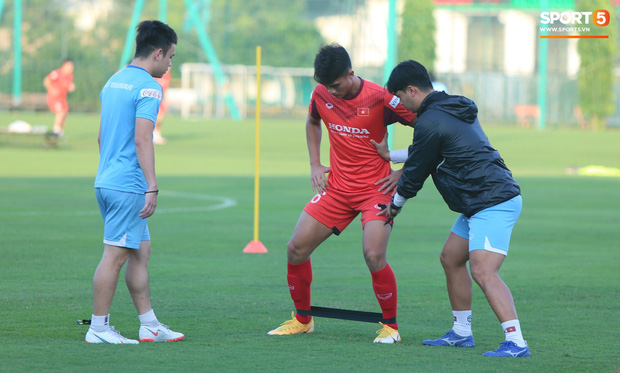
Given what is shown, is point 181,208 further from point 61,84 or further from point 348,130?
point 61,84

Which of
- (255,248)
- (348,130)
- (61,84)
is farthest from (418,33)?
(348,130)

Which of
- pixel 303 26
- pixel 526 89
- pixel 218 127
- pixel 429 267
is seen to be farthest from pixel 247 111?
pixel 429 267

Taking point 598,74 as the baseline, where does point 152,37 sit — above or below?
below

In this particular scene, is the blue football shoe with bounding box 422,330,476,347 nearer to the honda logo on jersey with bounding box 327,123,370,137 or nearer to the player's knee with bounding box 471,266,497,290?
the player's knee with bounding box 471,266,497,290

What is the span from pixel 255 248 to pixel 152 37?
17.6 ft

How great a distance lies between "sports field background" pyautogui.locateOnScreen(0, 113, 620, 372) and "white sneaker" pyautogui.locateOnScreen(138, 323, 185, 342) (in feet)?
0.34

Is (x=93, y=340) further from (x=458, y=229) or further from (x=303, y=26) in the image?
(x=303, y=26)

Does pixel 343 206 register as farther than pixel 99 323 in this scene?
Yes

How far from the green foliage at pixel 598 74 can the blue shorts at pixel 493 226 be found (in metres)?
43.2

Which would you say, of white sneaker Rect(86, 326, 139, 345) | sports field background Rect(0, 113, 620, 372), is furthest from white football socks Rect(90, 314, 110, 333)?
sports field background Rect(0, 113, 620, 372)

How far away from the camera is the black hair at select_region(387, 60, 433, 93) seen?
639 centimetres

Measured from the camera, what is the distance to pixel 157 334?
6.62m

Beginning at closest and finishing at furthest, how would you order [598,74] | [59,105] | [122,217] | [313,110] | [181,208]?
1. [122,217]
2. [313,110]
3. [181,208]
4. [59,105]
5. [598,74]

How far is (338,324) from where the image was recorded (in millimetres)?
7664
